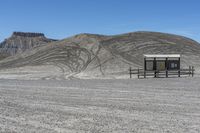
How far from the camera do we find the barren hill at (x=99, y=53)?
73.2 m

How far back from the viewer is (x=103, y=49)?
271 feet

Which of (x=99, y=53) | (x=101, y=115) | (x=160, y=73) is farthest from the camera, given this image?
(x=99, y=53)

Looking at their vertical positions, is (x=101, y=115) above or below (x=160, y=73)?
below

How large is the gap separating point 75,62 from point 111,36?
21.7 m

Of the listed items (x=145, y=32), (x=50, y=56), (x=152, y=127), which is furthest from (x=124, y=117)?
(x=145, y=32)

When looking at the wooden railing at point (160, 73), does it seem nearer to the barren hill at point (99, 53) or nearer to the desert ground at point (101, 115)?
the barren hill at point (99, 53)

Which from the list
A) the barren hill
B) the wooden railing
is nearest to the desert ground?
the wooden railing

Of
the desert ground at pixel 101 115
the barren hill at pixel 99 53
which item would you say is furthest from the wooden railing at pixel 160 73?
the desert ground at pixel 101 115

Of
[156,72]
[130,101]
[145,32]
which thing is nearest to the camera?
[130,101]

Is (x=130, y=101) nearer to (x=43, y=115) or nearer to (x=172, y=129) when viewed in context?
(x=43, y=115)

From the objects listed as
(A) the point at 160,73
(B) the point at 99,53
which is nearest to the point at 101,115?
(A) the point at 160,73

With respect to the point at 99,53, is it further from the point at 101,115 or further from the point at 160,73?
the point at 101,115

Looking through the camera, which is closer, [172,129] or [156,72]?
[172,129]

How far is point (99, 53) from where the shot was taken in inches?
3179
